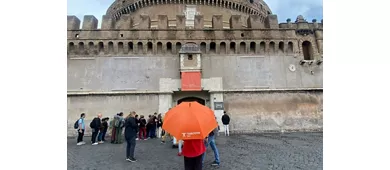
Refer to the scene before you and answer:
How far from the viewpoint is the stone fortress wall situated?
544 inches

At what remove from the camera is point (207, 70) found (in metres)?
14.6

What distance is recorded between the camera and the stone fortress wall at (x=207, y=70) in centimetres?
1383

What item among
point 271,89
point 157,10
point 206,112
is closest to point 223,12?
point 157,10

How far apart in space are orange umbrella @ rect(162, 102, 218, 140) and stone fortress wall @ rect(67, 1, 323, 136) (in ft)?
34.7

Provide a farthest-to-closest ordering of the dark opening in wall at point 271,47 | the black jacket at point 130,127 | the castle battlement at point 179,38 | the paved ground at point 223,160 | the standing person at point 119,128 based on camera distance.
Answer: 1. the dark opening in wall at point 271,47
2. the castle battlement at point 179,38
3. the standing person at point 119,128
4. the black jacket at point 130,127
5. the paved ground at point 223,160

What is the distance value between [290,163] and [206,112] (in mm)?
3576

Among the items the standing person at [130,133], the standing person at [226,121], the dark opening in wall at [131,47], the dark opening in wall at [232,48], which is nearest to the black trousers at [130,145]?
the standing person at [130,133]

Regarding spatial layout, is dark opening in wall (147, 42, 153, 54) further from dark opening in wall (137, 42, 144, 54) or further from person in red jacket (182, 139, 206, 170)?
person in red jacket (182, 139, 206, 170)

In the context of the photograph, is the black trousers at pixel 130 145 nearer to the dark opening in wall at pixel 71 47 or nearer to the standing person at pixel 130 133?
the standing person at pixel 130 133

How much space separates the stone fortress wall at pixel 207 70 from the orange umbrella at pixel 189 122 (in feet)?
34.7

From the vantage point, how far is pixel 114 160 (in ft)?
20.9

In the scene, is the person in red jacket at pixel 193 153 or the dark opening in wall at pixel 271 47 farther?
the dark opening in wall at pixel 271 47

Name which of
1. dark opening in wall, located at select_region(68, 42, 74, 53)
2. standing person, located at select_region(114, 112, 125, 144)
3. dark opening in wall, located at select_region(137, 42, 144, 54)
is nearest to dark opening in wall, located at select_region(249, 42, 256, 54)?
dark opening in wall, located at select_region(137, 42, 144, 54)

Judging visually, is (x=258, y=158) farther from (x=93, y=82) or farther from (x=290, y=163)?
(x=93, y=82)
